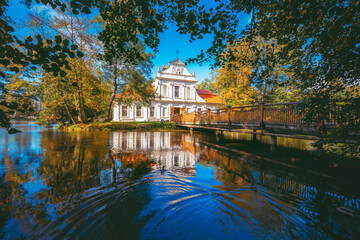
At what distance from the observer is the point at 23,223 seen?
2170 mm

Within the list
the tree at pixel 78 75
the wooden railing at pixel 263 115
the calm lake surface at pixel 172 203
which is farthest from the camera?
the tree at pixel 78 75

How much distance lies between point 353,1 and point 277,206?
12.4ft

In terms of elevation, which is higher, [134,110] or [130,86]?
[130,86]

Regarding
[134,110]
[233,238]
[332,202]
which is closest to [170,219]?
[233,238]

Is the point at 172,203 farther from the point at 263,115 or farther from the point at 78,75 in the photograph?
the point at 78,75

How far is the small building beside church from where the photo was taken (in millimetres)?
30031

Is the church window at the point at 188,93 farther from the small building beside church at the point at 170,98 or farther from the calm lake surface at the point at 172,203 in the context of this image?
the calm lake surface at the point at 172,203

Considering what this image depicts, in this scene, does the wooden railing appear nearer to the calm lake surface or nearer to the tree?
the calm lake surface

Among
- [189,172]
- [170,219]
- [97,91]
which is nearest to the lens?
[170,219]

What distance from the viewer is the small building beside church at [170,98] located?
98.5 feet

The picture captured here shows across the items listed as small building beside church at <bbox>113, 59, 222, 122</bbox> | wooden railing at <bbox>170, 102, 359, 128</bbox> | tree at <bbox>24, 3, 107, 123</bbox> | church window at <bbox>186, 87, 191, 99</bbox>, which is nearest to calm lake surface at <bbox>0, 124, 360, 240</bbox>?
wooden railing at <bbox>170, 102, 359, 128</bbox>

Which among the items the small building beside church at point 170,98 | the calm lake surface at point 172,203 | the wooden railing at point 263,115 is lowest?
the calm lake surface at point 172,203

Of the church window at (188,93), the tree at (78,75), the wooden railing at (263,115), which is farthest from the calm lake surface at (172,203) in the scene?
the church window at (188,93)

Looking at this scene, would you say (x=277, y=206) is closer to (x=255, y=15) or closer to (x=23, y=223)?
(x=23, y=223)
